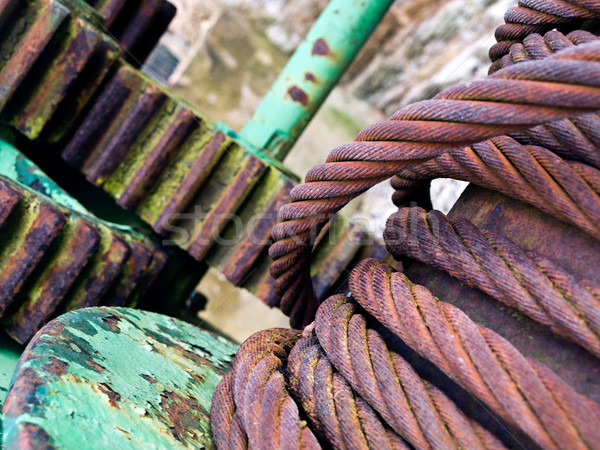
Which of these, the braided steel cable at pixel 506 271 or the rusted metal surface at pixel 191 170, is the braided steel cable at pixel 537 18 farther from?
the rusted metal surface at pixel 191 170

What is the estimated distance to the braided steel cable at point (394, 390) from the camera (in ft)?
1.77

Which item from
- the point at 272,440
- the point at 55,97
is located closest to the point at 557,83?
the point at 272,440

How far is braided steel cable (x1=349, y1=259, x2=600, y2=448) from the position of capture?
0.49 m

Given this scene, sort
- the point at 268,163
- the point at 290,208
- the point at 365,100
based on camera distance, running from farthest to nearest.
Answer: the point at 365,100 → the point at 268,163 → the point at 290,208

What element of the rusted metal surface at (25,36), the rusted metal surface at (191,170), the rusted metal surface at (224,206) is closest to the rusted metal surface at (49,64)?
the rusted metal surface at (25,36)

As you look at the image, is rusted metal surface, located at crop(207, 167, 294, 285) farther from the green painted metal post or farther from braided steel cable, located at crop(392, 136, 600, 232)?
braided steel cable, located at crop(392, 136, 600, 232)

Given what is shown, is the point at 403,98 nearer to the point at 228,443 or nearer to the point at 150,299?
the point at 150,299

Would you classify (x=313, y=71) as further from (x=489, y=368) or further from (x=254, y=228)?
(x=489, y=368)

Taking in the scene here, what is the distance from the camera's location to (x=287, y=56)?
3.74 m

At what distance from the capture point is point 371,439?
0.57 metres

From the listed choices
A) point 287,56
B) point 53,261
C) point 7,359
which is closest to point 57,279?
point 53,261

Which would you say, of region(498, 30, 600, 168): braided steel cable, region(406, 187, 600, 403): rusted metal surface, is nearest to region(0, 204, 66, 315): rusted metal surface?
region(406, 187, 600, 403): rusted metal surface

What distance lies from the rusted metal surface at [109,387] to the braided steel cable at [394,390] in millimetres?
213

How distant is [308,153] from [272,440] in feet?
10.2
